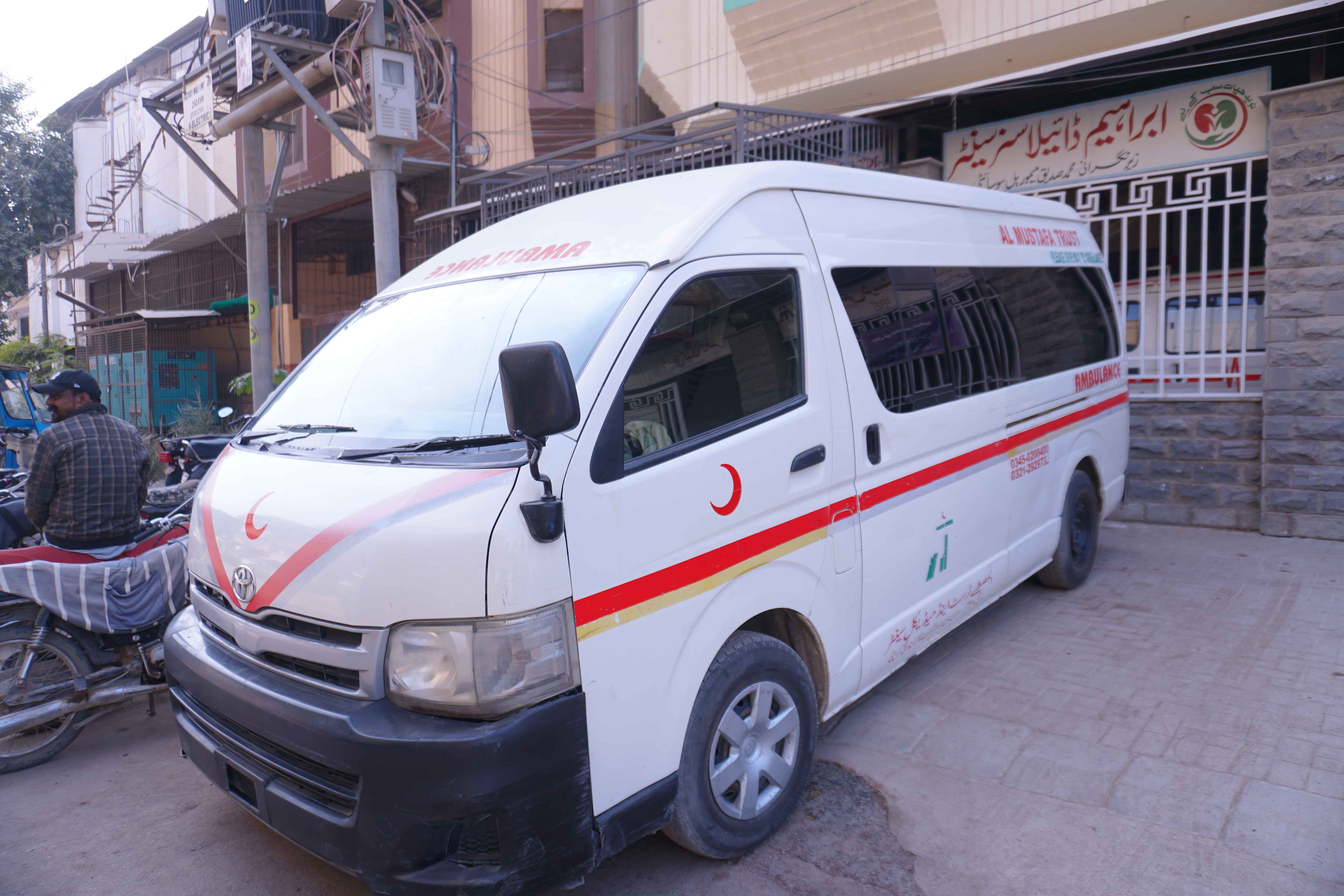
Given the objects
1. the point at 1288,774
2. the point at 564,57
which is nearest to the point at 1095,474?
the point at 1288,774

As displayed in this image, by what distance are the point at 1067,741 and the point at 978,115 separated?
22.1 ft

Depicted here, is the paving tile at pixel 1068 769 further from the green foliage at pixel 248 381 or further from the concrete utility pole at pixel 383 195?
the green foliage at pixel 248 381

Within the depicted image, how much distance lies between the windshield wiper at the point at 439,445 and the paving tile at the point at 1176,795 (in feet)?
8.53

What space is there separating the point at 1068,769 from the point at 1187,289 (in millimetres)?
5482

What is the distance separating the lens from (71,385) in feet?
14.5

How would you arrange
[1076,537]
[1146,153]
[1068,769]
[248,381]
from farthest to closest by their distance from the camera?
[248,381], [1146,153], [1076,537], [1068,769]

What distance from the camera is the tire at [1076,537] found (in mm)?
5488

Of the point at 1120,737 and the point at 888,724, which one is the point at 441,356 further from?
the point at 1120,737

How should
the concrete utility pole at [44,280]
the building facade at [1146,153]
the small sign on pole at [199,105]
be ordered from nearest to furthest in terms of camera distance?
the building facade at [1146,153] < the small sign on pole at [199,105] < the concrete utility pole at [44,280]

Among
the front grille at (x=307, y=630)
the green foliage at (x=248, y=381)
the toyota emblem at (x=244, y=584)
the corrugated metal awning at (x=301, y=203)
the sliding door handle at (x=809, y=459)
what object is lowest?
the front grille at (x=307, y=630)

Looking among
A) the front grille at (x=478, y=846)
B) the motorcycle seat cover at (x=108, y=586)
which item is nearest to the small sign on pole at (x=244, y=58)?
the motorcycle seat cover at (x=108, y=586)

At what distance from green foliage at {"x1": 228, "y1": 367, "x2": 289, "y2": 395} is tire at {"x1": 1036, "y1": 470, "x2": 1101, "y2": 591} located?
972 centimetres

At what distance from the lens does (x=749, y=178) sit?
3.28 m

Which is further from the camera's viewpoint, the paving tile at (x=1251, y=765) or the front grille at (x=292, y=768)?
the paving tile at (x=1251, y=765)
